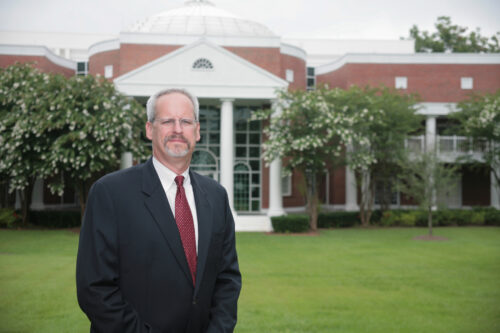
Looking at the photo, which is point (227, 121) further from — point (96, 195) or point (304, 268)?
point (96, 195)

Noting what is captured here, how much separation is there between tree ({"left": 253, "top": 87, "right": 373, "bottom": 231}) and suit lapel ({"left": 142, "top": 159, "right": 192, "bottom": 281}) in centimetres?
2056

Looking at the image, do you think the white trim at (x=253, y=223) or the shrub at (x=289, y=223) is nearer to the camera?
the shrub at (x=289, y=223)

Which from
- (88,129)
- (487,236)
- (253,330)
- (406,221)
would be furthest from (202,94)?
(253,330)

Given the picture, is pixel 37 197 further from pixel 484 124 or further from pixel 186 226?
pixel 186 226

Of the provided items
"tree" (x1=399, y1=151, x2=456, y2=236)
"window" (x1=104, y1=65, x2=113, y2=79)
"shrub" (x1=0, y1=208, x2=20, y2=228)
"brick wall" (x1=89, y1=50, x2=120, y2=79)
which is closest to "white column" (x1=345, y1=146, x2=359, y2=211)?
"tree" (x1=399, y1=151, x2=456, y2=236)

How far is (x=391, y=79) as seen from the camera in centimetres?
3353

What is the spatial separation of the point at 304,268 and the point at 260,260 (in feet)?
6.29

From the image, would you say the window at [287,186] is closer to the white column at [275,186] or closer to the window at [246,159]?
the window at [246,159]

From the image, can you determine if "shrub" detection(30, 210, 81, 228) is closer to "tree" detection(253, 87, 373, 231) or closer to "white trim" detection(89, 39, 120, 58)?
"tree" detection(253, 87, 373, 231)

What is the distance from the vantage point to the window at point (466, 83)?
34.0m

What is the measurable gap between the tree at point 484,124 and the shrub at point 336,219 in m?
8.72

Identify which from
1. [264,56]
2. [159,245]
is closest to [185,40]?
[264,56]

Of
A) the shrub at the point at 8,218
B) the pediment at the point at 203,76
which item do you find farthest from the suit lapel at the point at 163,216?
the shrub at the point at 8,218

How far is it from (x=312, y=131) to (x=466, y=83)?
52.3 ft
